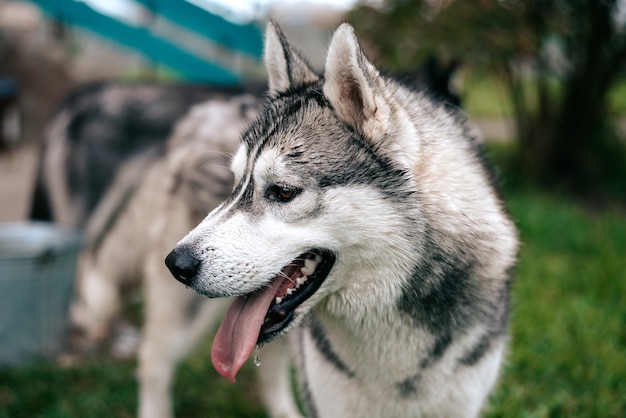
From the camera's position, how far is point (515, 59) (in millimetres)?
7797

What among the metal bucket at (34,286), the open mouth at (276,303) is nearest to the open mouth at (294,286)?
the open mouth at (276,303)

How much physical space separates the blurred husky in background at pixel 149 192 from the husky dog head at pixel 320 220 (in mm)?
885

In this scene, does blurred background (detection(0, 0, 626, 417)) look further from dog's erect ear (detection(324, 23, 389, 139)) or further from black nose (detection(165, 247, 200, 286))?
black nose (detection(165, 247, 200, 286))

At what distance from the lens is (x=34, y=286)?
4.04 m

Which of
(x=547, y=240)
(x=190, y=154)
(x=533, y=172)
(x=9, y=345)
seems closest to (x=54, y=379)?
(x=9, y=345)

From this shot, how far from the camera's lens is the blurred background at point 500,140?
12.7 ft

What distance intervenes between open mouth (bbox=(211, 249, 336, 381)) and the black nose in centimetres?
26

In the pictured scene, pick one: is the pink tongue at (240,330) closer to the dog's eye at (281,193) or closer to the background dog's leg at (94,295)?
Result: the dog's eye at (281,193)

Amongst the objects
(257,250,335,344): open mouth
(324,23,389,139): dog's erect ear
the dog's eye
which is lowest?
(257,250,335,344): open mouth

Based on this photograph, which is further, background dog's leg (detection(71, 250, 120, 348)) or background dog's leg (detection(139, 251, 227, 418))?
background dog's leg (detection(71, 250, 120, 348))

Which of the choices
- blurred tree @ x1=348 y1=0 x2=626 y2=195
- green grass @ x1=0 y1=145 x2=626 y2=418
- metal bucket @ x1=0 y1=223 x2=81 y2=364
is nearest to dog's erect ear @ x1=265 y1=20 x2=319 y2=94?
green grass @ x1=0 y1=145 x2=626 y2=418

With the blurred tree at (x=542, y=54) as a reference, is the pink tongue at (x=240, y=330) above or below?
below

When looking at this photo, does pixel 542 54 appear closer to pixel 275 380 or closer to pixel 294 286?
pixel 275 380

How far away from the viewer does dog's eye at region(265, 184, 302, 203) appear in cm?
212
